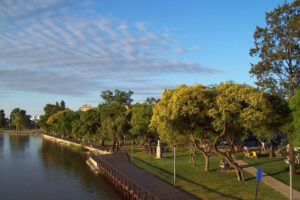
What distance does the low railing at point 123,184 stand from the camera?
924 inches

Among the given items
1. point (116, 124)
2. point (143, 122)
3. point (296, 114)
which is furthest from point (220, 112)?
point (116, 124)

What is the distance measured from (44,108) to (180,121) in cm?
15103

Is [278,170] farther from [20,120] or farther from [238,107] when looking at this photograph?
[20,120]

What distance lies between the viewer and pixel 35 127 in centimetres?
18550

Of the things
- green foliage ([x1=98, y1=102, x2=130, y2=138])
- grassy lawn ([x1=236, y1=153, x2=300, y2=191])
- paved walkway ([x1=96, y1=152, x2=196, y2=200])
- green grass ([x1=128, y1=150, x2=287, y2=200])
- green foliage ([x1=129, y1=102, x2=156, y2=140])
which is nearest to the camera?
green grass ([x1=128, y1=150, x2=287, y2=200])

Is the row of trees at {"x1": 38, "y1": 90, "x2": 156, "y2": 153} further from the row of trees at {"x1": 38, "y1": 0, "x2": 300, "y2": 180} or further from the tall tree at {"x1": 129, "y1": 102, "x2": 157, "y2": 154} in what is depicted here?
the row of trees at {"x1": 38, "y1": 0, "x2": 300, "y2": 180}

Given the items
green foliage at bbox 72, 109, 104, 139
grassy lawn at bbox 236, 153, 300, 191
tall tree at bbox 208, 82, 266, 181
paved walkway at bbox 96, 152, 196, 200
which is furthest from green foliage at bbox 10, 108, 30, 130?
tall tree at bbox 208, 82, 266, 181

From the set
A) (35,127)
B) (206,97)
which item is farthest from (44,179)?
(35,127)

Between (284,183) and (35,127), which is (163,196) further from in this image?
(35,127)

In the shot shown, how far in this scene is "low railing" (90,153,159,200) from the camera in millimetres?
23461

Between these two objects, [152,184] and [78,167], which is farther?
[78,167]

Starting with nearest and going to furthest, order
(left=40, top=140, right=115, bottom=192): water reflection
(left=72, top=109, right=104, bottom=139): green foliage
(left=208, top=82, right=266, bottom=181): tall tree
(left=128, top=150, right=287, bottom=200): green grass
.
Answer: (left=128, top=150, right=287, bottom=200): green grass → (left=208, top=82, right=266, bottom=181): tall tree → (left=40, top=140, right=115, bottom=192): water reflection → (left=72, top=109, right=104, bottom=139): green foliage

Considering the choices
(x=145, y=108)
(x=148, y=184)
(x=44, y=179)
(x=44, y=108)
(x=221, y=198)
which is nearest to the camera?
(x=221, y=198)

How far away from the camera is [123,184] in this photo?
29.3 m
